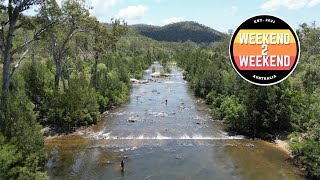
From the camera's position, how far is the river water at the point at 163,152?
98.6 ft

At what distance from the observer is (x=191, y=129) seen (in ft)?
144

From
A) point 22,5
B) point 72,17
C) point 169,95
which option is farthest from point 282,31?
point 169,95

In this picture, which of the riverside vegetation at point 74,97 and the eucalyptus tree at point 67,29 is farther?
the eucalyptus tree at point 67,29

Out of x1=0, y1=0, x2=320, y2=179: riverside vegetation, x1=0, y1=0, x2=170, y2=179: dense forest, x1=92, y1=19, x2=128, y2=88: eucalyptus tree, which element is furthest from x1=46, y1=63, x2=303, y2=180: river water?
x1=92, y1=19, x2=128, y2=88: eucalyptus tree

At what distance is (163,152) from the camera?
3525cm

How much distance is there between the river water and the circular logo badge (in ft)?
45.9

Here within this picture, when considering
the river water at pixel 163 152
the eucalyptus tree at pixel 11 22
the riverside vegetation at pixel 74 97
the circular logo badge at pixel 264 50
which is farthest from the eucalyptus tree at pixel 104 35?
the circular logo badge at pixel 264 50

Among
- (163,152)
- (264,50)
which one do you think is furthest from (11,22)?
(163,152)

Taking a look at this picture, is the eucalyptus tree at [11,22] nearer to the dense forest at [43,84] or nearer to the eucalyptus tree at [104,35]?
the dense forest at [43,84]

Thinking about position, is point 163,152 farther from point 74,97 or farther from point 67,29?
point 67,29

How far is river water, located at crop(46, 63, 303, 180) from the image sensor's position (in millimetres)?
30047

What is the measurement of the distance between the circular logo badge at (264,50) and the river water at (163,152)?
13985 millimetres

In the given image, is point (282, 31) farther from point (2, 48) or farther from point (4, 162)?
point (2, 48)

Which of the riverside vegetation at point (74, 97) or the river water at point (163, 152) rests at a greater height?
the riverside vegetation at point (74, 97)
